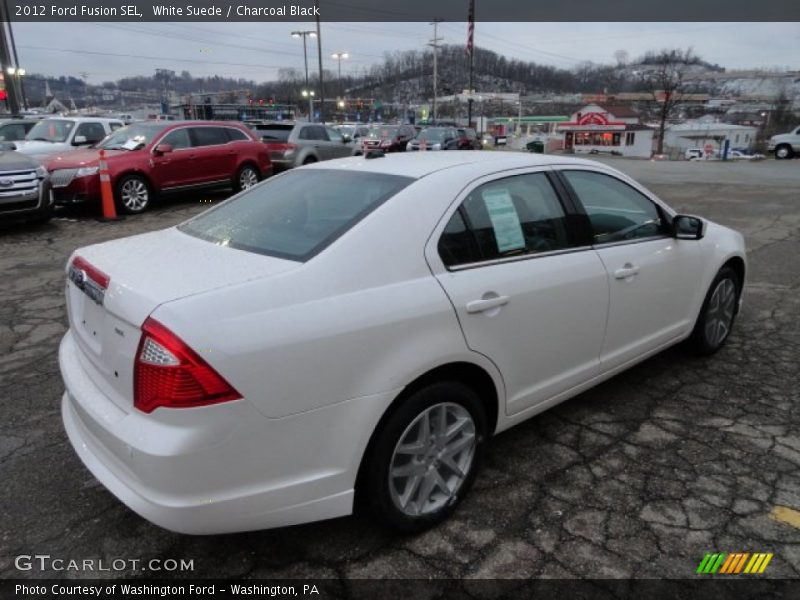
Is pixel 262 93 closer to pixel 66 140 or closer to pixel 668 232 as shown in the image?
pixel 66 140

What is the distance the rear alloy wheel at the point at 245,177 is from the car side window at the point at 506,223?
9.92 meters

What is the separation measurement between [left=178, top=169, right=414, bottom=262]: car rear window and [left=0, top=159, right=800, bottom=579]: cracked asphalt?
1260mm

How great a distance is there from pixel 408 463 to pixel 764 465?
198cm

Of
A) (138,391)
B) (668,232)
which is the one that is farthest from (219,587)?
(668,232)

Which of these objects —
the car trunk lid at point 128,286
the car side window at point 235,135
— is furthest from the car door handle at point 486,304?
the car side window at point 235,135

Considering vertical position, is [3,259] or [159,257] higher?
[159,257]

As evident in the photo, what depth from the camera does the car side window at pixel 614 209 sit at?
10.9 feet

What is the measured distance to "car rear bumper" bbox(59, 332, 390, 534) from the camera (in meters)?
1.93

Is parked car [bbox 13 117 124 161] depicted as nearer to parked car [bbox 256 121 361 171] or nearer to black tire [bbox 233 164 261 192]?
black tire [bbox 233 164 261 192]

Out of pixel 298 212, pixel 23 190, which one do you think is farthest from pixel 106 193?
pixel 298 212

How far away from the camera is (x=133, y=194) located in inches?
411

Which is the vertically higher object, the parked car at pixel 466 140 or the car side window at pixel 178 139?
the car side window at pixel 178 139

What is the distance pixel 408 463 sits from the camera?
2.45m

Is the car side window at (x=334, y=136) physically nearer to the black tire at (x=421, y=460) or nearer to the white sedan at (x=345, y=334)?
the white sedan at (x=345, y=334)
